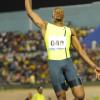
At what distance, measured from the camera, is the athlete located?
582 centimetres

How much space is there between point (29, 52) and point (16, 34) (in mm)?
1032

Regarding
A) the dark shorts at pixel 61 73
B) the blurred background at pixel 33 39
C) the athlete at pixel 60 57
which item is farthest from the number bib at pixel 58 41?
the blurred background at pixel 33 39

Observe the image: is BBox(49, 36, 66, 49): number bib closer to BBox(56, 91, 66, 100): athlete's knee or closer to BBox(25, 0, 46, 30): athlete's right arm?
BBox(25, 0, 46, 30): athlete's right arm

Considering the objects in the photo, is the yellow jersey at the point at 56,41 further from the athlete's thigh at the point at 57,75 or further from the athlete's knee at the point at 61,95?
the athlete's knee at the point at 61,95

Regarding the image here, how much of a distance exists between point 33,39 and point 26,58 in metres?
0.93

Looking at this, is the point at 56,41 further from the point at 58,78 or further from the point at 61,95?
the point at 61,95

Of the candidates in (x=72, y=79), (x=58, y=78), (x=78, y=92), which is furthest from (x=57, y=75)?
(x=78, y=92)

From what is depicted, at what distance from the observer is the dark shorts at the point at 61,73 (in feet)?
19.1

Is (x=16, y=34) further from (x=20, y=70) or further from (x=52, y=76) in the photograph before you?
(x=52, y=76)

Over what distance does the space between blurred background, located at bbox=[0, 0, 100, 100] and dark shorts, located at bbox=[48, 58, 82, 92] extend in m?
13.0

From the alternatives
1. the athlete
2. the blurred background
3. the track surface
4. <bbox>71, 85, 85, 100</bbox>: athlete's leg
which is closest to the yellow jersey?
the athlete

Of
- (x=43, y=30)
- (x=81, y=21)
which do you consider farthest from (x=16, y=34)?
(x=43, y=30)

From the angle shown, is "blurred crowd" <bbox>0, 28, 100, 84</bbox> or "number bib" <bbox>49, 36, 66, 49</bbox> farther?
"blurred crowd" <bbox>0, 28, 100, 84</bbox>

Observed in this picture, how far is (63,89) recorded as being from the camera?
5.86m
